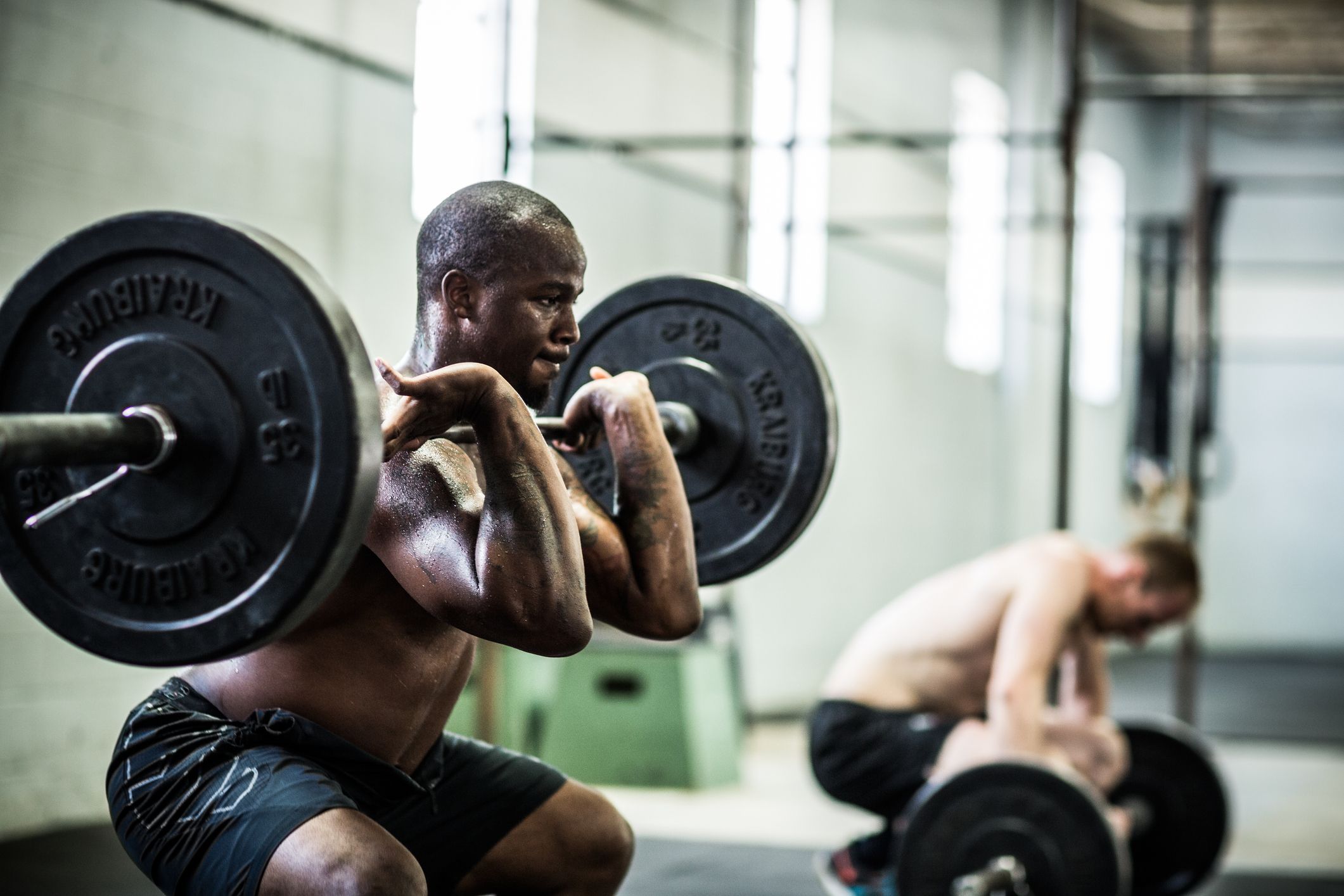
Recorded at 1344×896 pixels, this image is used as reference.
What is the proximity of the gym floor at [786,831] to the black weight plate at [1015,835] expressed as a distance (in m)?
0.80

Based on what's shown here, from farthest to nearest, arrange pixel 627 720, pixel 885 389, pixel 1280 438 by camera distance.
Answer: pixel 1280 438
pixel 885 389
pixel 627 720

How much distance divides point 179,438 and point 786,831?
149 inches

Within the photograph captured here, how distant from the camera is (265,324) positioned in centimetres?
144

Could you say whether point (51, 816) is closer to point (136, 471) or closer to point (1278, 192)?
point (136, 471)

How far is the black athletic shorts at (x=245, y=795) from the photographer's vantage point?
1619 mm

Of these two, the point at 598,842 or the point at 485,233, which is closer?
the point at 485,233

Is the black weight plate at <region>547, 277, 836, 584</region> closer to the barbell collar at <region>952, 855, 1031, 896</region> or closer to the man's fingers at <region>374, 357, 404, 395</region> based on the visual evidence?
the man's fingers at <region>374, 357, 404, 395</region>

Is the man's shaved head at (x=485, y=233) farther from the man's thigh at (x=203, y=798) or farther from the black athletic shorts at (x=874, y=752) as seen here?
the black athletic shorts at (x=874, y=752)

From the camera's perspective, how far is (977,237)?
1011 centimetres

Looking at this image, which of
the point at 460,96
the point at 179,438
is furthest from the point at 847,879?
the point at 460,96

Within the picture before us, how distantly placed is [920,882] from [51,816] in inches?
98.3

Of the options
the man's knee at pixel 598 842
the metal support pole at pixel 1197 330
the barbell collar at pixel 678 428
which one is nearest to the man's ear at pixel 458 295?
the barbell collar at pixel 678 428

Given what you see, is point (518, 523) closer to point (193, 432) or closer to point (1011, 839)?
point (193, 432)

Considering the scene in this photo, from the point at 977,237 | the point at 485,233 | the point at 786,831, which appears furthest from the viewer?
the point at 977,237
